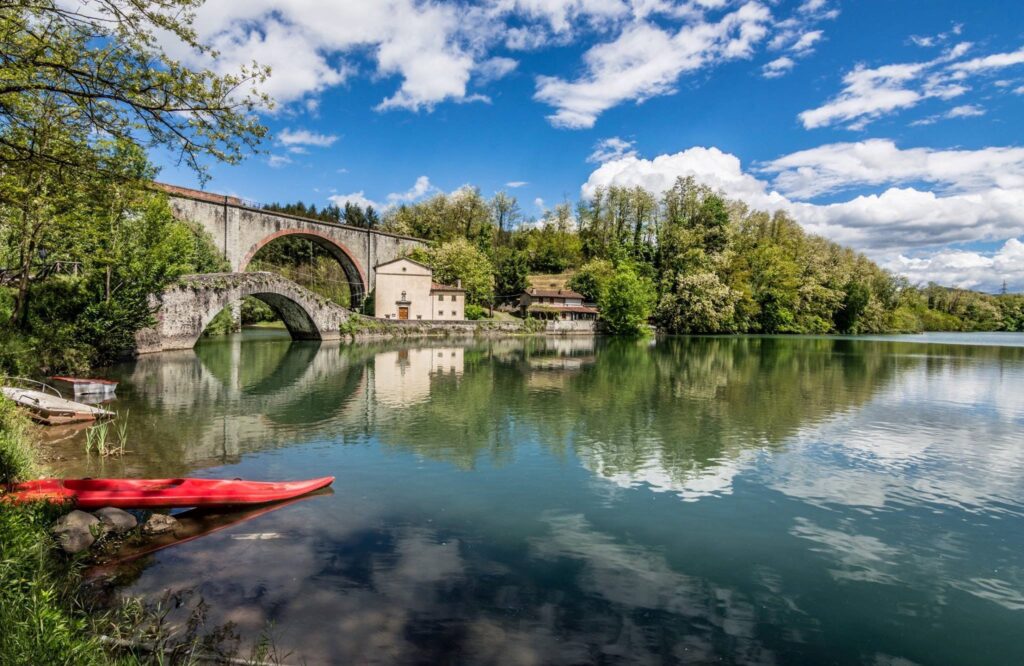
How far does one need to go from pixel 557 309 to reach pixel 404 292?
74.7 feet

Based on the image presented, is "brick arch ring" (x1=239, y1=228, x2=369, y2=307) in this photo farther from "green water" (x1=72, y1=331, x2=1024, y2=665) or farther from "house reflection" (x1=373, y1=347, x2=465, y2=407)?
"green water" (x1=72, y1=331, x2=1024, y2=665)

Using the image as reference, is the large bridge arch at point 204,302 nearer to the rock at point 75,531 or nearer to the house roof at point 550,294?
the rock at point 75,531

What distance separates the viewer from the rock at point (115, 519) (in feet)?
27.7

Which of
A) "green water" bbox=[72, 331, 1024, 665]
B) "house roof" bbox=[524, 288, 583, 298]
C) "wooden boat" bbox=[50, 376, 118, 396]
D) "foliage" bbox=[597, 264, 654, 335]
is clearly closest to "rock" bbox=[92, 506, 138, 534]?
"green water" bbox=[72, 331, 1024, 665]

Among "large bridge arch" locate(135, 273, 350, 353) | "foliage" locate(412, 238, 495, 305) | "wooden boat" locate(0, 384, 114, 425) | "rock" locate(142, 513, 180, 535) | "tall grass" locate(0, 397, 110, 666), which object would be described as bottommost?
"rock" locate(142, 513, 180, 535)

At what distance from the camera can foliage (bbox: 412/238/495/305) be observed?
7825 centimetres

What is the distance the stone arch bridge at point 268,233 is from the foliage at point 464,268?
4698 mm

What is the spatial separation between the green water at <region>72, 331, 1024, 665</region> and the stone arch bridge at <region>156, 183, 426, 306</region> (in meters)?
35.7

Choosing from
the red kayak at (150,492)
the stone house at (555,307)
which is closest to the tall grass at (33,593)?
the red kayak at (150,492)

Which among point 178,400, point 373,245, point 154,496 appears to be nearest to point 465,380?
point 178,400

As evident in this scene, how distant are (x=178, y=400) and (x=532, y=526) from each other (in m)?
16.3

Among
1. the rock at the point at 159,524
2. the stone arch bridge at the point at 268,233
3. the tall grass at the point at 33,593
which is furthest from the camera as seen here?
the stone arch bridge at the point at 268,233

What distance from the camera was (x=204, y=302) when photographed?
4006 cm

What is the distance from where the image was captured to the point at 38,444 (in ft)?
43.3
